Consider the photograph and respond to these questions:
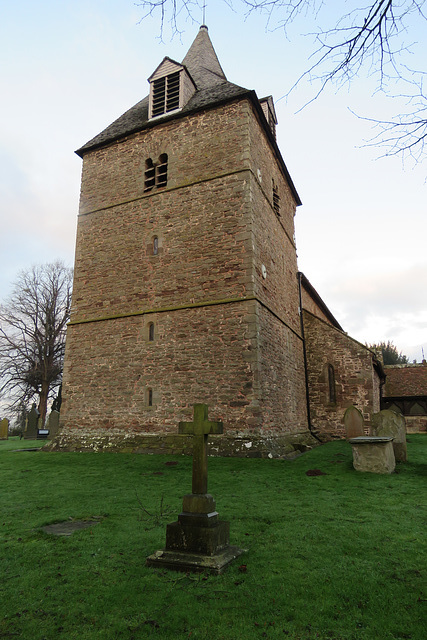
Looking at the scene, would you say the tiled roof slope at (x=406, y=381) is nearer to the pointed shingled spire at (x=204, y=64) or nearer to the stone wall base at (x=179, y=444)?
the stone wall base at (x=179, y=444)

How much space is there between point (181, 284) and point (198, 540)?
898 centimetres

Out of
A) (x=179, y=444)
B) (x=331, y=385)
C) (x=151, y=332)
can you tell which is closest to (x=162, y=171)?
(x=151, y=332)

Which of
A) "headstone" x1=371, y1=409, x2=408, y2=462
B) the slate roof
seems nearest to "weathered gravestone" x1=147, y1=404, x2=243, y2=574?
"headstone" x1=371, y1=409, x2=408, y2=462

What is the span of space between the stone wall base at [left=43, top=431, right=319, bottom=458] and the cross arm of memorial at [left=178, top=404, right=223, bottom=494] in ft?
18.3

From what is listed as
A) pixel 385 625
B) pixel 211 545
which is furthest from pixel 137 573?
pixel 385 625

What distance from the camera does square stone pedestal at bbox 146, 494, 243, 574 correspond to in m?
3.69

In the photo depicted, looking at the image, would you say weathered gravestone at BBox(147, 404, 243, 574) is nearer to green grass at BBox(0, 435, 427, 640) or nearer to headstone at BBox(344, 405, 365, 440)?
green grass at BBox(0, 435, 427, 640)

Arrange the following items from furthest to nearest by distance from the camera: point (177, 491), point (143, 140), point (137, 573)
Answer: point (143, 140) < point (177, 491) < point (137, 573)

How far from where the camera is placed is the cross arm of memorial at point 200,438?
14.2ft

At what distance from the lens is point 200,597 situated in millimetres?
3143

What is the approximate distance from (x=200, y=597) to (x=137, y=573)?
0.77 m

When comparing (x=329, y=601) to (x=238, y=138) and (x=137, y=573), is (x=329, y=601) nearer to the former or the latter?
(x=137, y=573)

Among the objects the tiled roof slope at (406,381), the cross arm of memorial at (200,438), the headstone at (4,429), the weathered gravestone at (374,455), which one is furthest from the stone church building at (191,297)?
the tiled roof slope at (406,381)

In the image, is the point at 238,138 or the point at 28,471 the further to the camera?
the point at 238,138
